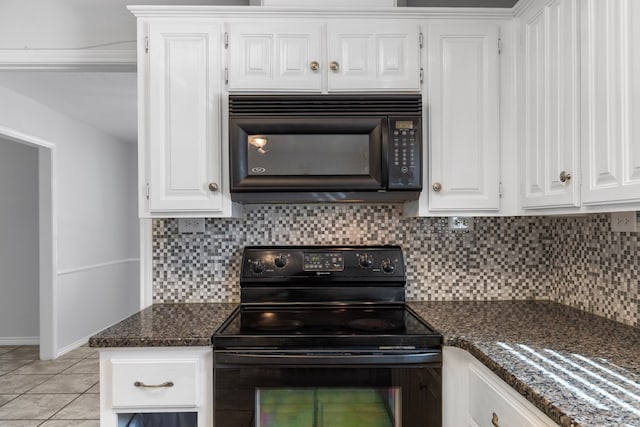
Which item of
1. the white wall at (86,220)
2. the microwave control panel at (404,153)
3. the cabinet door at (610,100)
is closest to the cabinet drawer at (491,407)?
the cabinet door at (610,100)

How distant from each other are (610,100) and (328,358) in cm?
119

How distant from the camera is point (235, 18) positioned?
1.83 metres

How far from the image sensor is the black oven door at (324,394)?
150cm

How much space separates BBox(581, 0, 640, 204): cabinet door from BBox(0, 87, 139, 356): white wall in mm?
4077

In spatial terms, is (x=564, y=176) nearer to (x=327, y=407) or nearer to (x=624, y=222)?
(x=624, y=222)

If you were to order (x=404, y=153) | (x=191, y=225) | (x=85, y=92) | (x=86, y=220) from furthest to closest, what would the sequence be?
1. (x=86, y=220)
2. (x=85, y=92)
3. (x=191, y=225)
4. (x=404, y=153)

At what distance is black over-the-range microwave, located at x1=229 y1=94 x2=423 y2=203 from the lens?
1.78 metres

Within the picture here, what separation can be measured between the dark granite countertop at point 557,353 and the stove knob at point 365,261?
30cm

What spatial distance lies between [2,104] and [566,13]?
4.05 metres

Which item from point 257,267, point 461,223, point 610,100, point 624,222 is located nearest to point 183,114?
point 257,267

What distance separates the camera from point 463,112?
6.06ft

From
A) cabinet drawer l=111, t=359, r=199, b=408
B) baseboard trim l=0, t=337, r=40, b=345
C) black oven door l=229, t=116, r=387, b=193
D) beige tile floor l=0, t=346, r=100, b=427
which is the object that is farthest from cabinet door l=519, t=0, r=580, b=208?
baseboard trim l=0, t=337, r=40, b=345

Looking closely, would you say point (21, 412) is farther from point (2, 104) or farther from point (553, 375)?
point (553, 375)

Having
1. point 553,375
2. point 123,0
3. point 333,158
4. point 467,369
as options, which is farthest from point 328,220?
point 123,0
